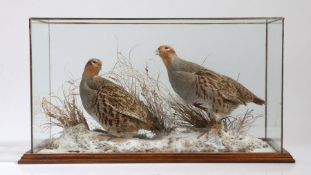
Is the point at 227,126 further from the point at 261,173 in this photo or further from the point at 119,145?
the point at 119,145

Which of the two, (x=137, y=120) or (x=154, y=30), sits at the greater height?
(x=154, y=30)

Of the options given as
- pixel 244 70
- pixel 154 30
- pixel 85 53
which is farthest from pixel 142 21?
pixel 244 70

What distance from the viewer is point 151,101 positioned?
235cm

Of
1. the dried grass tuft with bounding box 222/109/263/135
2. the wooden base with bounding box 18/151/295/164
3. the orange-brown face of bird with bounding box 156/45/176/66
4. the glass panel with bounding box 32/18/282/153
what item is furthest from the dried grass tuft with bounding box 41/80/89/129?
the dried grass tuft with bounding box 222/109/263/135

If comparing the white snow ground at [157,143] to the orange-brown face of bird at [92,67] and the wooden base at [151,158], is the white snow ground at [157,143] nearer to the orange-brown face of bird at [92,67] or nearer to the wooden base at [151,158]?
the wooden base at [151,158]

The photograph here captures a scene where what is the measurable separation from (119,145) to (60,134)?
224 millimetres

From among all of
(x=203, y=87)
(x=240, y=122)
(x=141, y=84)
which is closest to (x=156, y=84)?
(x=141, y=84)

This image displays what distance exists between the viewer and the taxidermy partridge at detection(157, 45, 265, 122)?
233 cm

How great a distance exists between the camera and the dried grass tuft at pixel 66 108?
235 cm

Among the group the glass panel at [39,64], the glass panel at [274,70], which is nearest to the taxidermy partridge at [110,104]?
the glass panel at [39,64]

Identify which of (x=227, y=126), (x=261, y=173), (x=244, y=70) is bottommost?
(x=261, y=173)

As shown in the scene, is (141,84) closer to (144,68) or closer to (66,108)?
(144,68)

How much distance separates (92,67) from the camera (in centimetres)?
234

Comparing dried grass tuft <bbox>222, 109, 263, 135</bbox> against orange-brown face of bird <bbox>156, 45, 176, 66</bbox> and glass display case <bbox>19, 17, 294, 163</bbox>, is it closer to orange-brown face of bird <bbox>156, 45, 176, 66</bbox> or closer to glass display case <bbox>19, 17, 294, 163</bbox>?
glass display case <bbox>19, 17, 294, 163</bbox>
